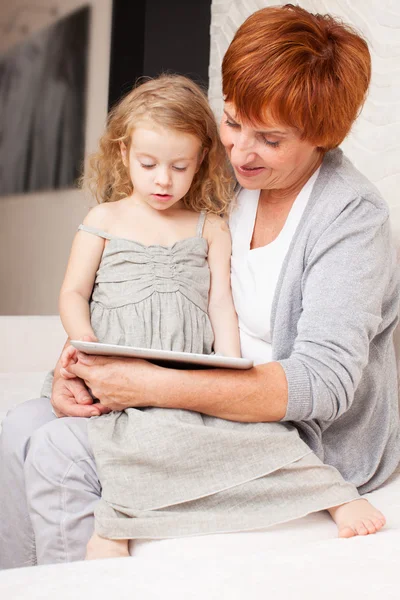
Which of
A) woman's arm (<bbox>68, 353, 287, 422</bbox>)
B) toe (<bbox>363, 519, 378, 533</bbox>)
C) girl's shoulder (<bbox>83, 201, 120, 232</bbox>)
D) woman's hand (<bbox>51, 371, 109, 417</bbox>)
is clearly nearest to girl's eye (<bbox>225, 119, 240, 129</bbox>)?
girl's shoulder (<bbox>83, 201, 120, 232</bbox>)

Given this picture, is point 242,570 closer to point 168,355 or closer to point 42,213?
point 168,355

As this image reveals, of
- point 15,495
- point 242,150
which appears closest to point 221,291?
point 242,150

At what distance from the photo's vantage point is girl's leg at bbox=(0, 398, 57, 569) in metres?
1.62

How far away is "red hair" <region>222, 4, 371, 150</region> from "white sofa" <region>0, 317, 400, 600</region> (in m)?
0.82

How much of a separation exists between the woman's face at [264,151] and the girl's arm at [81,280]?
376 mm

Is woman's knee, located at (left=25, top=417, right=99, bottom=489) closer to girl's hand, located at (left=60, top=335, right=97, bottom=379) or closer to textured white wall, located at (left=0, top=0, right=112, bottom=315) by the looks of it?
girl's hand, located at (left=60, top=335, right=97, bottom=379)

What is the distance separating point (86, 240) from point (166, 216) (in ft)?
0.70

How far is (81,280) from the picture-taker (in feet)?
5.94

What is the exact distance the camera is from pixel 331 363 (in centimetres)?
153

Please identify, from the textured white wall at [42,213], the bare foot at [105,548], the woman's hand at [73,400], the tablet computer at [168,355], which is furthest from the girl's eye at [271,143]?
the textured white wall at [42,213]

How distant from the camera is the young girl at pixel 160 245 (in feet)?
5.77

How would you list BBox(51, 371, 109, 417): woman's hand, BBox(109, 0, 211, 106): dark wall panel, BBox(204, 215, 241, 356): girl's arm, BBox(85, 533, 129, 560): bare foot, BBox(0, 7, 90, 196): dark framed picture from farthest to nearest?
BBox(0, 7, 90, 196): dark framed picture → BBox(109, 0, 211, 106): dark wall panel → BBox(204, 215, 241, 356): girl's arm → BBox(51, 371, 109, 417): woman's hand → BBox(85, 533, 129, 560): bare foot

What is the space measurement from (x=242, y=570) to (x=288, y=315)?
62cm

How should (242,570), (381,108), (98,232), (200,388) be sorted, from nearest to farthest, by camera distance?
(242,570)
(200,388)
(98,232)
(381,108)
